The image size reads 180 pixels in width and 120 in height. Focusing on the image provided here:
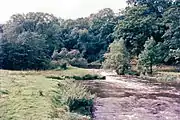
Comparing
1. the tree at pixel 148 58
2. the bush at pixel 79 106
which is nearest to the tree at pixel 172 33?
the tree at pixel 148 58

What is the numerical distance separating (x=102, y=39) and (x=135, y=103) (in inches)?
2424

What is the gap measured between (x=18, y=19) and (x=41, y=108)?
6035 centimetres

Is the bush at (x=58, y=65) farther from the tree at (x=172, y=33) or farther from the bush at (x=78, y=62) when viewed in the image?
the tree at (x=172, y=33)

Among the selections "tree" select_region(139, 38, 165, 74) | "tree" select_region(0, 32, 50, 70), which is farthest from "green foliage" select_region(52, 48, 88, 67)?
"tree" select_region(139, 38, 165, 74)

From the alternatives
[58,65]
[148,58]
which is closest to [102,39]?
[58,65]

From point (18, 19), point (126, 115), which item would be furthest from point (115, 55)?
point (126, 115)

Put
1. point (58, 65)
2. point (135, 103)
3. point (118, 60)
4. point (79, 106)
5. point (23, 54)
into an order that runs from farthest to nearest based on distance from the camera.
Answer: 1. point (58, 65)
2. point (23, 54)
3. point (118, 60)
4. point (135, 103)
5. point (79, 106)

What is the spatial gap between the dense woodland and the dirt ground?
860 inches

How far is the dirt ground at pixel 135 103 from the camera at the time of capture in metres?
Answer: 23.7

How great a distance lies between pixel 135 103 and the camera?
95.3 ft

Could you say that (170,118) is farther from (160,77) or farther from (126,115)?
(160,77)

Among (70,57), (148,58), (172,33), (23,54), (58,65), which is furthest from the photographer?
(70,57)

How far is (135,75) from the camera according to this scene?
5806 centimetres

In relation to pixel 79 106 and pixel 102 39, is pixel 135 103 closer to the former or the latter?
pixel 79 106
